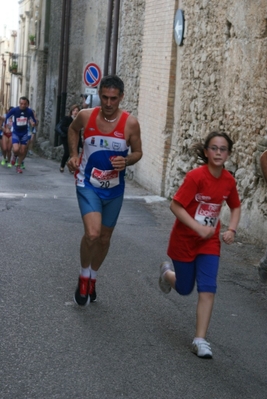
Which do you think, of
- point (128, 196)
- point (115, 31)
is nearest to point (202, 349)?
point (128, 196)

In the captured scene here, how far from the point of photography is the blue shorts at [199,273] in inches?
223

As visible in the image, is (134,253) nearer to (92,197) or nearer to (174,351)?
(92,197)

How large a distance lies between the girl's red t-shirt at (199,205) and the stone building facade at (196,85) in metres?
5.17

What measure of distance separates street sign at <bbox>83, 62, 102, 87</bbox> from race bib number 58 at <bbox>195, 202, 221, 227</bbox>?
18140mm

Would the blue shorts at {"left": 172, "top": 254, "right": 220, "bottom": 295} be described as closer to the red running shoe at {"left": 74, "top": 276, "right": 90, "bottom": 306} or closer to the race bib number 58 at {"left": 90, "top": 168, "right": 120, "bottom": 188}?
the red running shoe at {"left": 74, "top": 276, "right": 90, "bottom": 306}

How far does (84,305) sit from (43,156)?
27878mm

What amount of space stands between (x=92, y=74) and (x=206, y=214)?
1832 centimetres

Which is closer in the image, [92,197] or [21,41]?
[92,197]

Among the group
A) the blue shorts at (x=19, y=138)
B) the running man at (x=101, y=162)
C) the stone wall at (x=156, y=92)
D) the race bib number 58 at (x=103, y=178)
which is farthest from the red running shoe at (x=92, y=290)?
the blue shorts at (x=19, y=138)

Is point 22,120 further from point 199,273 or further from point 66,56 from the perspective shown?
point 199,273

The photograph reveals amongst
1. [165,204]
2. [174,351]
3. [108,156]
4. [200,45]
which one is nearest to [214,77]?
[200,45]

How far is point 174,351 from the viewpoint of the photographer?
18.3 feet

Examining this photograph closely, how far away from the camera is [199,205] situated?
5.71 meters

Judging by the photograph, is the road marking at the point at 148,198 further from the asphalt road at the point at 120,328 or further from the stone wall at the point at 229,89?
the asphalt road at the point at 120,328
